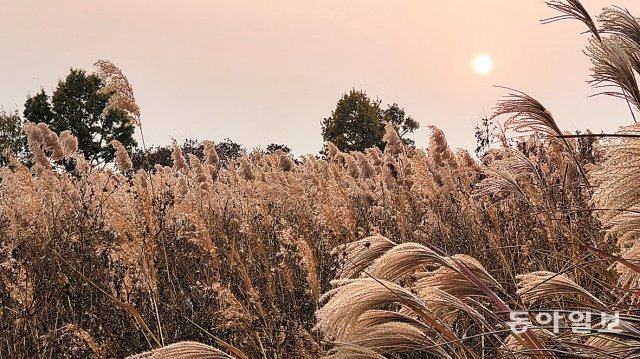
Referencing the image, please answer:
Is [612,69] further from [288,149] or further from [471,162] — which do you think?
[288,149]

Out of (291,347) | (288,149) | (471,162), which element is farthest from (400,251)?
(288,149)

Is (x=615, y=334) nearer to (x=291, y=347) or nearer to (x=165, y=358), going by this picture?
(x=165, y=358)

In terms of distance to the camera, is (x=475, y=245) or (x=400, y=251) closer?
(x=400, y=251)

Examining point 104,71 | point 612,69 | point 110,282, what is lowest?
point 110,282

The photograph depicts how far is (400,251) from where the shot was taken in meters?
1.41

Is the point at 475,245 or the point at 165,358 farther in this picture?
the point at 475,245

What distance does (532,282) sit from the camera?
160cm

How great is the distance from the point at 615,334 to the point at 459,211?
491 centimetres

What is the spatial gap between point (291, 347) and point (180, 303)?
3.04 ft

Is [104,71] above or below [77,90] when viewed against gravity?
below

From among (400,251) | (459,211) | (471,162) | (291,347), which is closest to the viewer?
(400,251)

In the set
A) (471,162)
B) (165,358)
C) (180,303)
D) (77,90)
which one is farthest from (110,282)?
(77,90)

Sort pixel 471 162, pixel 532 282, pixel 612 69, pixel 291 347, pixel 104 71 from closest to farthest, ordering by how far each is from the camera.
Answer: pixel 532 282 < pixel 612 69 < pixel 291 347 < pixel 104 71 < pixel 471 162

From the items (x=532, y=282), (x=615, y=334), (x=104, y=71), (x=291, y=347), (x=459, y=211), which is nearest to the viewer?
(x=615, y=334)
